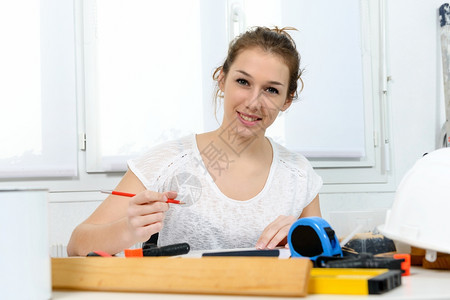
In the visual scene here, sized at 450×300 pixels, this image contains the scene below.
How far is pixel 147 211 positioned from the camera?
3.57ft

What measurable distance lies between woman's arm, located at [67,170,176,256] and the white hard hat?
16.8 inches

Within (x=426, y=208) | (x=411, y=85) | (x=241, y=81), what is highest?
(x=411, y=85)

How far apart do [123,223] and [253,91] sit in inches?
23.0

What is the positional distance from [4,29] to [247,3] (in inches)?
41.2

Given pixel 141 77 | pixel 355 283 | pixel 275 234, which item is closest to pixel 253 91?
pixel 275 234

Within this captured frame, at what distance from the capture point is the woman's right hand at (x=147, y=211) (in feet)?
3.49

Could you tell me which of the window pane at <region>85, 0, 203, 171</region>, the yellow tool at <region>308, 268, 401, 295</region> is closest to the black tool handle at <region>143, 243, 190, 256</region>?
the yellow tool at <region>308, 268, 401, 295</region>

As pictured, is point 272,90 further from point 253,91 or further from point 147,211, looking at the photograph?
point 147,211

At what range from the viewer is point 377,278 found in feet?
2.10

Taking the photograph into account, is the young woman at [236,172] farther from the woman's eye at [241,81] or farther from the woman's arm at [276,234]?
the woman's arm at [276,234]

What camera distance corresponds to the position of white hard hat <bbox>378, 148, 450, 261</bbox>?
0.78 metres

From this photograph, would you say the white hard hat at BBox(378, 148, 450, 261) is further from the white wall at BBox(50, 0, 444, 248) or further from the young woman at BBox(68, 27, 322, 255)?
the white wall at BBox(50, 0, 444, 248)

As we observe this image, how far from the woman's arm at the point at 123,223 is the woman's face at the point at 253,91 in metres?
0.35

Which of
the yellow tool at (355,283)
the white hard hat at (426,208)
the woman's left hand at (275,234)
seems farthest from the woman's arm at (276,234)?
the yellow tool at (355,283)
